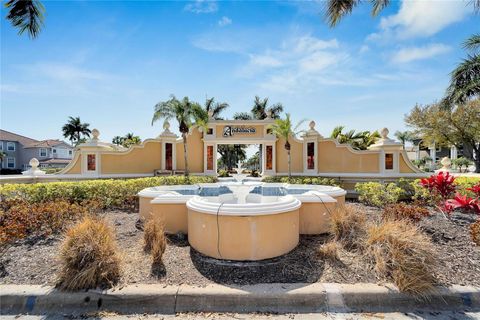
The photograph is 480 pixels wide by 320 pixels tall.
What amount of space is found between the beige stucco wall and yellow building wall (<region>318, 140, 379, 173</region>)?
10.2 metres

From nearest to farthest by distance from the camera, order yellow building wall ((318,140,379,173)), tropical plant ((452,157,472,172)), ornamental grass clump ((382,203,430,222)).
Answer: ornamental grass clump ((382,203,430,222)), yellow building wall ((318,140,379,173)), tropical plant ((452,157,472,172))

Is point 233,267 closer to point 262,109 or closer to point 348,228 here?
point 348,228

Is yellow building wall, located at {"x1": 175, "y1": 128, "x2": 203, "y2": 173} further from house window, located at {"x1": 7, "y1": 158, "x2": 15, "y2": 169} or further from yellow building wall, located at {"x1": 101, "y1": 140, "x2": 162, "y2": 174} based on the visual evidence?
house window, located at {"x1": 7, "y1": 158, "x2": 15, "y2": 169}

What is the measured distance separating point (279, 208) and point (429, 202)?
6.95m

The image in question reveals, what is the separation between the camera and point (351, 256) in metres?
4.00

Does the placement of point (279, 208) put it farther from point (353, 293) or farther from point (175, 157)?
point (175, 157)

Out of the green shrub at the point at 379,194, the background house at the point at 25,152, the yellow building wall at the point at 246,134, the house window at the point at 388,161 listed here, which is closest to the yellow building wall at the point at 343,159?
the house window at the point at 388,161

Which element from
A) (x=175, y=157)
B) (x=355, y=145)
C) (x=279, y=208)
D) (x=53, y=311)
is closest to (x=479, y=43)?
(x=355, y=145)

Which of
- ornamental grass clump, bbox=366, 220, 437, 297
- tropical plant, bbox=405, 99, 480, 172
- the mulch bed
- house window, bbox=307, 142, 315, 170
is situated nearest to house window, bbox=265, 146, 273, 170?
house window, bbox=307, 142, 315, 170

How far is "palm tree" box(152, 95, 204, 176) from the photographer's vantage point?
13.2 metres

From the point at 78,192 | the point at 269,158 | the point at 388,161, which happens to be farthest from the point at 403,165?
the point at 78,192

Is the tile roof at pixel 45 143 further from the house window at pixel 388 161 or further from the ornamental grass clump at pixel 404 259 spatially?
the ornamental grass clump at pixel 404 259

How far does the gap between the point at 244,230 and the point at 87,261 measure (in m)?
2.30

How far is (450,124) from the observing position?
22.4 metres
